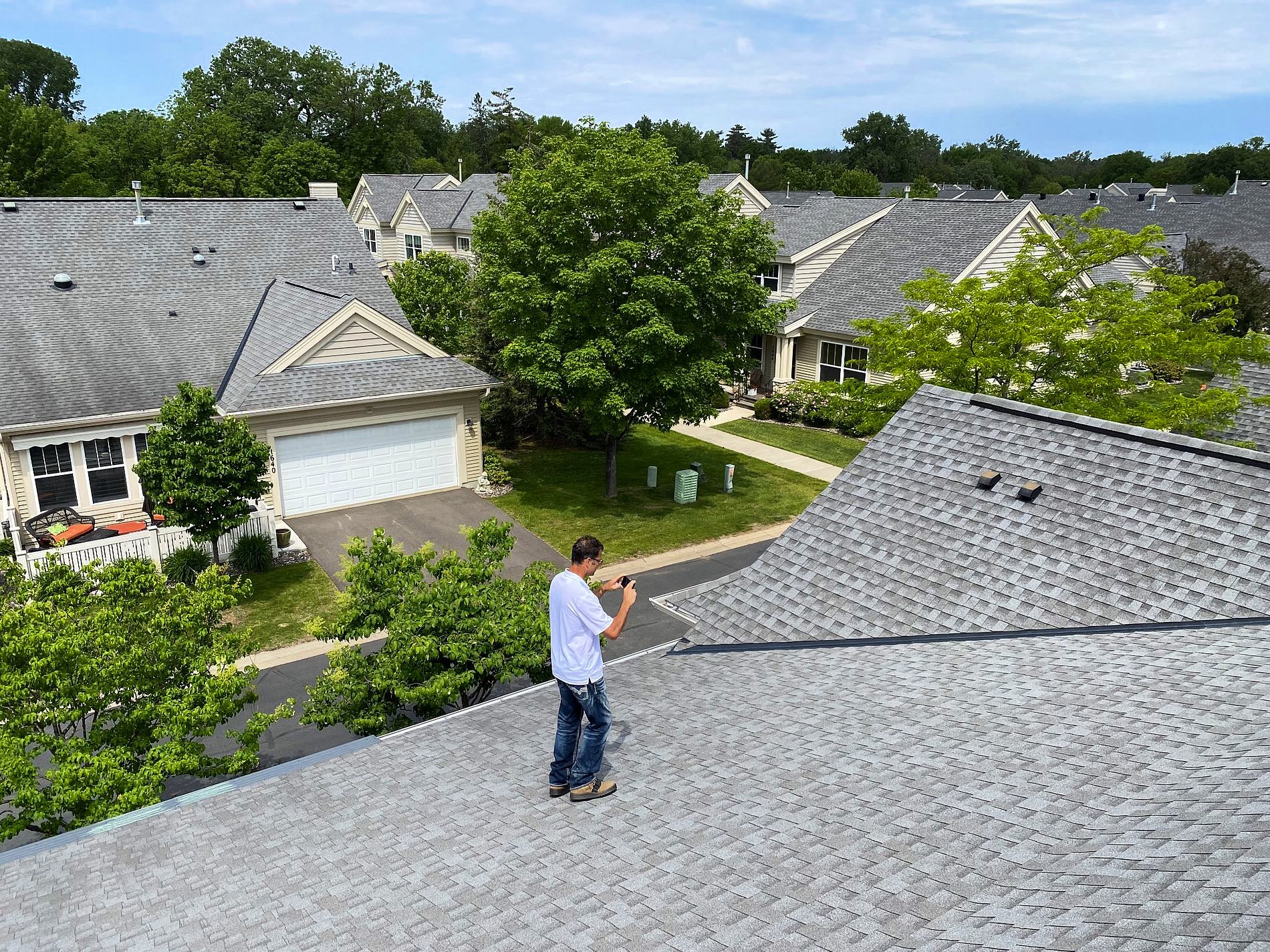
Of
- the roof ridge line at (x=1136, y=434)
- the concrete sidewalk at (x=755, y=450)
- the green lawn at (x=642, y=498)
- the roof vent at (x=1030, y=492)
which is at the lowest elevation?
the green lawn at (x=642, y=498)

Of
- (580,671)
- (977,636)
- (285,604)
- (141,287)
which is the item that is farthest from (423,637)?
Answer: (141,287)

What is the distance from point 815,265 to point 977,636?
30.1m

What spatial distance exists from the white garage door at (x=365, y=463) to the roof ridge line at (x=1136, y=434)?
49.9ft

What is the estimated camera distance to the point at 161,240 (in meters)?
26.8

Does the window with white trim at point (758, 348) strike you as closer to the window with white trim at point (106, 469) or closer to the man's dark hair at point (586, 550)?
the window with white trim at point (106, 469)

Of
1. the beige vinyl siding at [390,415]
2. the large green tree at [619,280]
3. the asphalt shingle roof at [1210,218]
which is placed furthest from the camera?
the asphalt shingle roof at [1210,218]

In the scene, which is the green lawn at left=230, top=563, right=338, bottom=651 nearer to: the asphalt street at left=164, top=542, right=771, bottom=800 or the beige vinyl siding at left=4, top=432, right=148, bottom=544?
the asphalt street at left=164, top=542, right=771, bottom=800

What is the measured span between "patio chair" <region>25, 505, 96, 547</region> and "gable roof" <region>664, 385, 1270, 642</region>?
1457cm

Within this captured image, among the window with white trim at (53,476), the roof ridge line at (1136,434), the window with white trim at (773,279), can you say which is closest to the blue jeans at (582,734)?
the roof ridge line at (1136,434)

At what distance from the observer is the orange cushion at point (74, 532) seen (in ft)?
62.7

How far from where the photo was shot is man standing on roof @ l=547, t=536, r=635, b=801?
6996mm

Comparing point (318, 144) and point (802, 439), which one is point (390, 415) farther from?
point (318, 144)

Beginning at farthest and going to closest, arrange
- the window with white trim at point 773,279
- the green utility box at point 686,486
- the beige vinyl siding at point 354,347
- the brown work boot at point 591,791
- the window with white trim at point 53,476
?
the window with white trim at point 773,279, the green utility box at point 686,486, the beige vinyl siding at point 354,347, the window with white trim at point 53,476, the brown work boot at point 591,791

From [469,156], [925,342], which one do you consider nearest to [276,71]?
[469,156]
